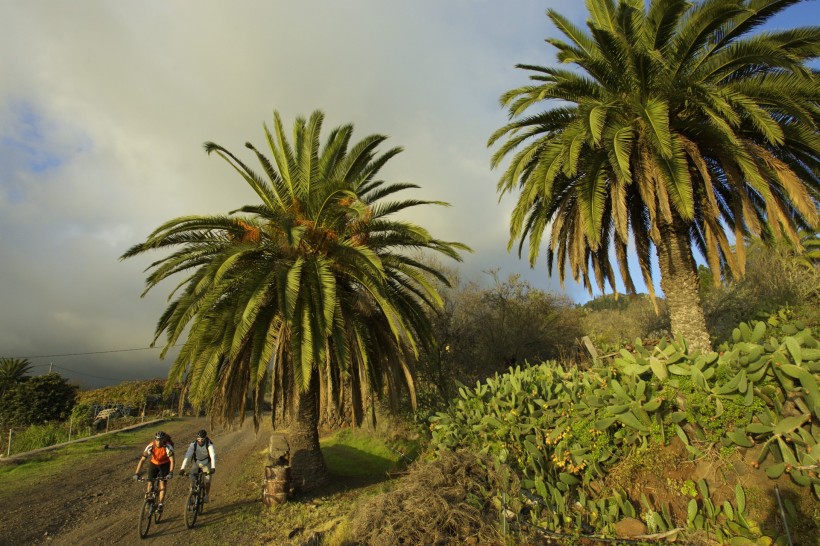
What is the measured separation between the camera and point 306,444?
465 inches

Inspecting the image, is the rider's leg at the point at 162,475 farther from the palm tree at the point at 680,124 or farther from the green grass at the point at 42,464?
the palm tree at the point at 680,124

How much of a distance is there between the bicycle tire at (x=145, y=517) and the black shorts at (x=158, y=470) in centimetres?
59

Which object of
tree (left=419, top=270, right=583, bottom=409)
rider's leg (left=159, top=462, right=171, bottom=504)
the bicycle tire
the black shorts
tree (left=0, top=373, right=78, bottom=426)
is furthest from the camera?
tree (left=0, top=373, right=78, bottom=426)

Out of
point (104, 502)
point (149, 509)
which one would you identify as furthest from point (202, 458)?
point (104, 502)

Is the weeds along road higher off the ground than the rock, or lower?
lower

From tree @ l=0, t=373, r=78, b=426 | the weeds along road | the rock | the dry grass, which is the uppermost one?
tree @ l=0, t=373, r=78, b=426

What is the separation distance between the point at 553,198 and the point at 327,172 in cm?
655

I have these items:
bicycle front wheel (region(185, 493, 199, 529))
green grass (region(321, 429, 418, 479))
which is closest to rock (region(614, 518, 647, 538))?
bicycle front wheel (region(185, 493, 199, 529))

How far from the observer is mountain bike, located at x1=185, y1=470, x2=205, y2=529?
9.03 m

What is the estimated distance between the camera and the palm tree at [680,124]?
8.88m

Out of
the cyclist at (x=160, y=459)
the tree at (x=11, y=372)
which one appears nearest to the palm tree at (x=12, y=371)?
the tree at (x=11, y=372)

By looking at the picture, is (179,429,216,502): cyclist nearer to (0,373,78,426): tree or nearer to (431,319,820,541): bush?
(431,319,820,541): bush

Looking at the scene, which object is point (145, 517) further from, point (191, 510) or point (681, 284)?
point (681, 284)

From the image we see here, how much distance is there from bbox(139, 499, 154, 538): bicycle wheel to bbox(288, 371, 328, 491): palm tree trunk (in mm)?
Result: 3319
